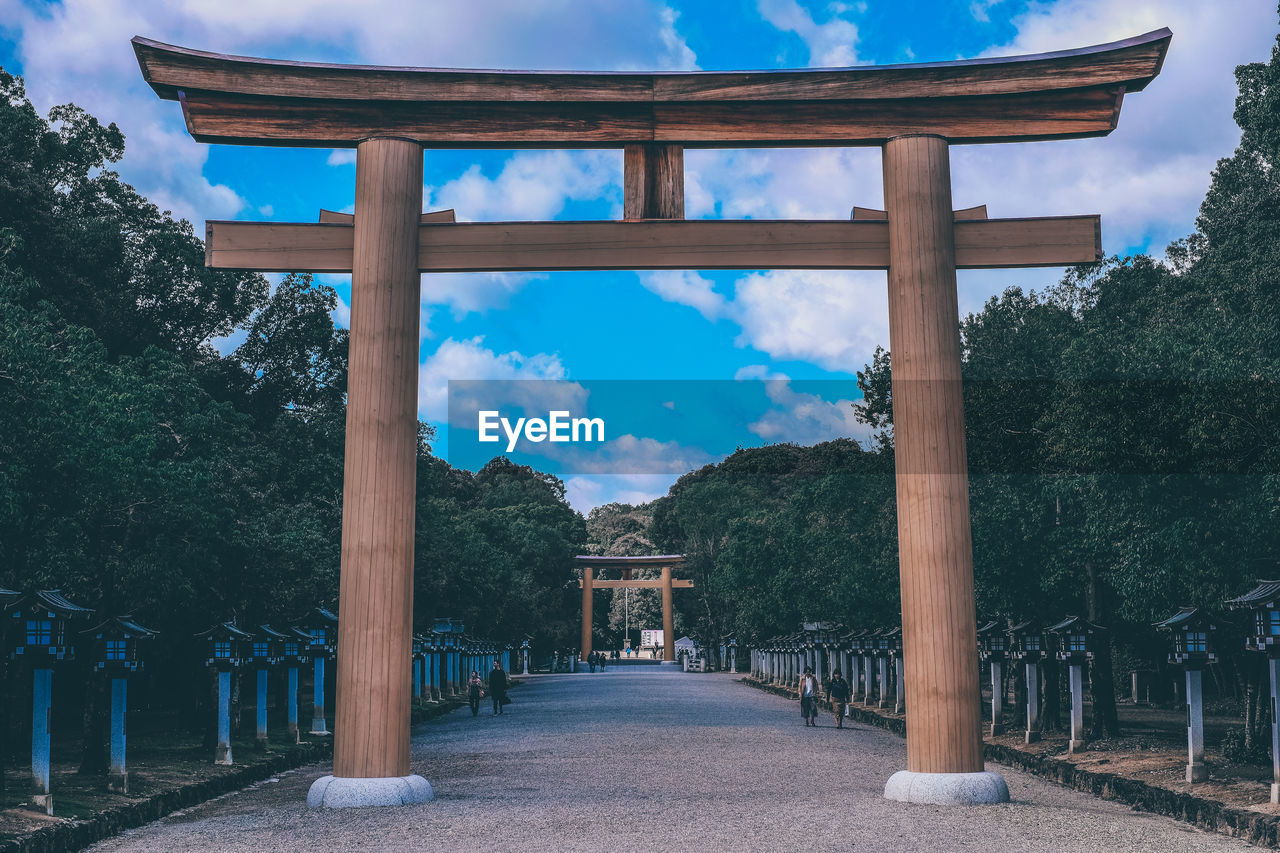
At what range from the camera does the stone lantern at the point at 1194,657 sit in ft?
47.9

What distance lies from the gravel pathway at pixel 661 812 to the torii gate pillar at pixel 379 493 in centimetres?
58

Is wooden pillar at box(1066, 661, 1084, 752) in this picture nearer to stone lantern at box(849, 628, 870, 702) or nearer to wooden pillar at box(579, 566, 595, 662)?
stone lantern at box(849, 628, 870, 702)

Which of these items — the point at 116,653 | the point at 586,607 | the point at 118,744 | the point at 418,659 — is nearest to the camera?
the point at 118,744

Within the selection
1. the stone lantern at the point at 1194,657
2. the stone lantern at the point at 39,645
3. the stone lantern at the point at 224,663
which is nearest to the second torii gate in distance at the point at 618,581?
the stone lantern at the point at 224,663

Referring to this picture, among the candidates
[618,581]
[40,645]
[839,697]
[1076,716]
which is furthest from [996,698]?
[618,581]

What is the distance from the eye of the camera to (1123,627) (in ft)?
95.7

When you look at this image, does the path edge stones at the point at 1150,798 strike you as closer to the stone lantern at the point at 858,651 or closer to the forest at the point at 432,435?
the forest at the point at 432,435

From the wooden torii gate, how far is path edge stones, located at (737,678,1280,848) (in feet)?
10.7

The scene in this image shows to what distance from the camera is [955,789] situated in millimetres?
11602

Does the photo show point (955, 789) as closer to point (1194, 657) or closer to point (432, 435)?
point (1194, 657)

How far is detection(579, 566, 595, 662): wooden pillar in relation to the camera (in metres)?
85.9

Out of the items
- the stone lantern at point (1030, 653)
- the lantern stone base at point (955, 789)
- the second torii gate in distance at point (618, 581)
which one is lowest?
the lantern stone base at point (955, 789)

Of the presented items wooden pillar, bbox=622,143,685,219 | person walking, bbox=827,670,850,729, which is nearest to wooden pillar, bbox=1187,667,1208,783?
wooden pillar, bbox=622,143,685,219

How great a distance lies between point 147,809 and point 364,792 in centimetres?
312
